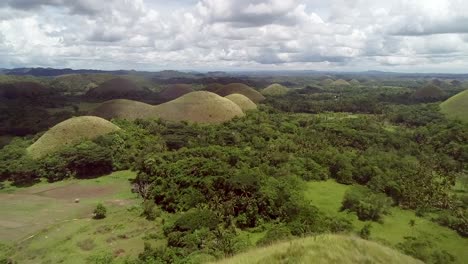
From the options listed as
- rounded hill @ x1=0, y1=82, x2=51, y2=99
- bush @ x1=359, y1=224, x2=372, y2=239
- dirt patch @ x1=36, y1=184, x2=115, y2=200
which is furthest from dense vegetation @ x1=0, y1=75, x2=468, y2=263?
rounded hill @ x1=0, y1=82, x2=51, y2=99

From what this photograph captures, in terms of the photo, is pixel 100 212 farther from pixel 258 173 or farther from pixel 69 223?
pixel 258 173

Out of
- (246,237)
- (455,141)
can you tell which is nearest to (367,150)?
(455,141)

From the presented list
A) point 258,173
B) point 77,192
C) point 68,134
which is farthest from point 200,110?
point 258,173

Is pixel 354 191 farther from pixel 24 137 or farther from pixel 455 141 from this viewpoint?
pixel 24 137

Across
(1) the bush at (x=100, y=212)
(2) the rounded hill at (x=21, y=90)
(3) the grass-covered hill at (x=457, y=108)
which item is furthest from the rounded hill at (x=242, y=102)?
(1) the bush at (x=100, y=212)

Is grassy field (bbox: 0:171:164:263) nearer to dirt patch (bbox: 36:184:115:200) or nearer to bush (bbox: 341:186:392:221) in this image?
dirt patch (bbox: 36:184:115:200)

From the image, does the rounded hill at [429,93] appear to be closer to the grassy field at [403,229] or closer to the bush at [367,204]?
the bush at [367,204]
